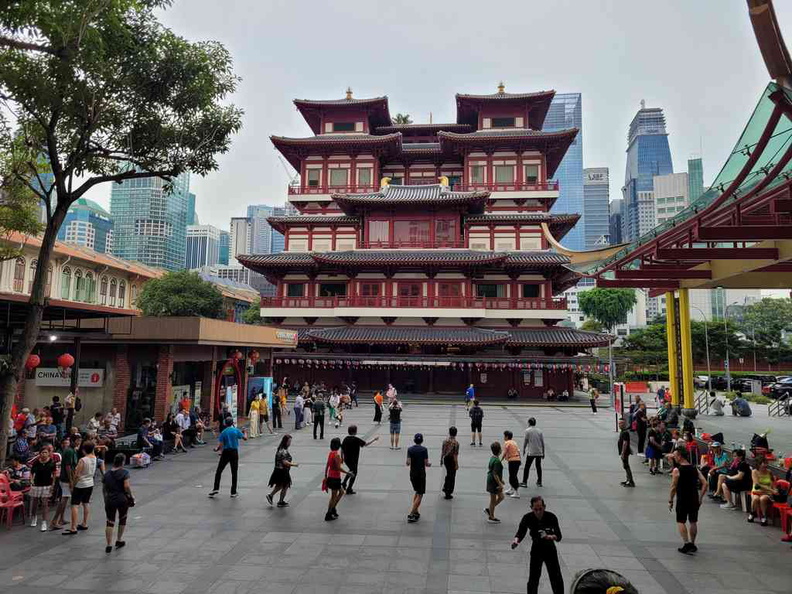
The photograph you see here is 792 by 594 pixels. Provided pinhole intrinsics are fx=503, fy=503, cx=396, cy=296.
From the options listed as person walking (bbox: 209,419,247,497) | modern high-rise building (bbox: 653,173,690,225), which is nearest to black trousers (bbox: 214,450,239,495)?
person walking (bbox: 209,419,247,497)

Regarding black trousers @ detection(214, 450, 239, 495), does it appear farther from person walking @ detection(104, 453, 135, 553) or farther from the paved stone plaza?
person walking @ detection(104, 453, 135, 553)

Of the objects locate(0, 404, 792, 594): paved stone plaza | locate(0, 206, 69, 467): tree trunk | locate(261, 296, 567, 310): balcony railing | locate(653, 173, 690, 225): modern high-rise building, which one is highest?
locate(653, 173, 690, 225): modern high-rise building

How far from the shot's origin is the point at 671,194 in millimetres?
191625

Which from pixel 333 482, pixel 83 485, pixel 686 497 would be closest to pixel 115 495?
pixel 83 485

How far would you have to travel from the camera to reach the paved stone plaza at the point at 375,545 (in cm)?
705

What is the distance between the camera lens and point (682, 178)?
186000mm

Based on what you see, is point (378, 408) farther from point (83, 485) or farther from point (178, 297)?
point (178, 297)

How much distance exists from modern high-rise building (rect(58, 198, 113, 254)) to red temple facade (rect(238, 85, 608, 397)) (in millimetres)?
140542

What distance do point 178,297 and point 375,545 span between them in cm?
5074

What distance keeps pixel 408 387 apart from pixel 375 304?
6.93 meters

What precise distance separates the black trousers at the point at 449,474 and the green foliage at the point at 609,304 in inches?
2807

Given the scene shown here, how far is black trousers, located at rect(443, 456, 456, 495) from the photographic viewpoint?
1059 centimetres

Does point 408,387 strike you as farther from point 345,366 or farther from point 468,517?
point 468,517

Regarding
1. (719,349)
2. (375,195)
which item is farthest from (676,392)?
(719,349)
